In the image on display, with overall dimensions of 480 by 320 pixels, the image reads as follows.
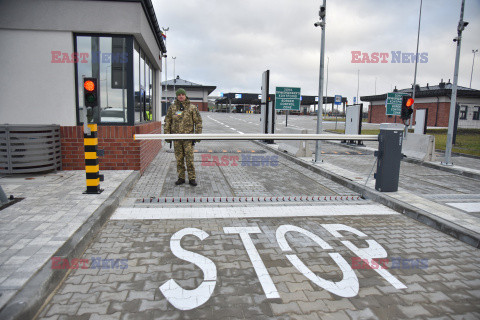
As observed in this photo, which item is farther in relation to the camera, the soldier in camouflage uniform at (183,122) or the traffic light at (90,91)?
the soldier in camouflage uniform at (183,122)

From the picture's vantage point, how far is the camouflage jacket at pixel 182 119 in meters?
7.47

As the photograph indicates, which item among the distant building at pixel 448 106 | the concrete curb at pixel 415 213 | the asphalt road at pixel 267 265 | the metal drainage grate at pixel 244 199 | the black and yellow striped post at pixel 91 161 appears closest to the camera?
the asphalt road at pixel 267 265

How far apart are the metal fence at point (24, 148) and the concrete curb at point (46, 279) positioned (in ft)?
10.1

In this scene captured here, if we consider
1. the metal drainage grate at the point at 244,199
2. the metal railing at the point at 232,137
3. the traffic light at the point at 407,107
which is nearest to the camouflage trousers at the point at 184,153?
the metal railing at the point at 232,137

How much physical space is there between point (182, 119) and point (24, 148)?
3.40 metres

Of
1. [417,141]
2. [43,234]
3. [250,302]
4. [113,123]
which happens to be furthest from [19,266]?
[417,141]

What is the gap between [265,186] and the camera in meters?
8.01

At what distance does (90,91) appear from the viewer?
224 inches

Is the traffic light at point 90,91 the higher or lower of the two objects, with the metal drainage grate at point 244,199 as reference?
higher

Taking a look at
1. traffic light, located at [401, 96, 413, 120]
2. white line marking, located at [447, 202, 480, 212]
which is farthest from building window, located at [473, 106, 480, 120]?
white line marking, located at [447, 202, 480, 212]

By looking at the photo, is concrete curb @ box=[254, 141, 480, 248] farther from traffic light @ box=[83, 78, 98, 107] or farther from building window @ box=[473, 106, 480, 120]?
building window @ box=[473, 106, 480, 120]

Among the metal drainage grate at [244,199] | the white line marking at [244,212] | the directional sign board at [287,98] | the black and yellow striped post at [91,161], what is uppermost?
the directional sign board at [287,98]

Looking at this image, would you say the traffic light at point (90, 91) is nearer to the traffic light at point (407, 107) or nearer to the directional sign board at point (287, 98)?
the traffic light at point (407, 107)

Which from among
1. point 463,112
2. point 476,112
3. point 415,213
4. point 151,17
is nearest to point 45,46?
point 151,17
